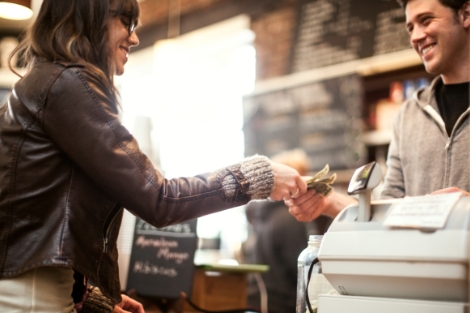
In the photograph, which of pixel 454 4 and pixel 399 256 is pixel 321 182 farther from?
pixel 454 4

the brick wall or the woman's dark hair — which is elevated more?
the brick wall

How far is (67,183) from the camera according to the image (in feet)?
4.69

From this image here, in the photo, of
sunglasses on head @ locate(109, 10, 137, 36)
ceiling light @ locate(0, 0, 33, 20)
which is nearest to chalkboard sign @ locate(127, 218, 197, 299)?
sunglasses on head @ locate(109, 10, 137, 36)

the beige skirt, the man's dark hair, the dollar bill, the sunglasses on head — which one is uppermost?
the man's dark hair

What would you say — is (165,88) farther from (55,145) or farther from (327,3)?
(55,145)

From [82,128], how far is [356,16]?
3.63 meters

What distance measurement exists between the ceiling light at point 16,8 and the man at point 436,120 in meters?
2.01

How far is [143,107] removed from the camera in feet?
19.3

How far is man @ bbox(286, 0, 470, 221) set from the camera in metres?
2.11

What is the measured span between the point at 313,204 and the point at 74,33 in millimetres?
1095

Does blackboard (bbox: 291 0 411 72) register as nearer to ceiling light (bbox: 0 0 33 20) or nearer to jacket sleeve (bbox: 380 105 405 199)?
jacket sleeve (bbox: 380 105 405 199)

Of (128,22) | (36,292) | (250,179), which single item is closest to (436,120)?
(250,179)

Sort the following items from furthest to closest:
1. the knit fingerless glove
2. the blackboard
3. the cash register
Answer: the blackboard, the knit fingerless glove, the cash register

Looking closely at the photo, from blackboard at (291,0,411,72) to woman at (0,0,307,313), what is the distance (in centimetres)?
320
